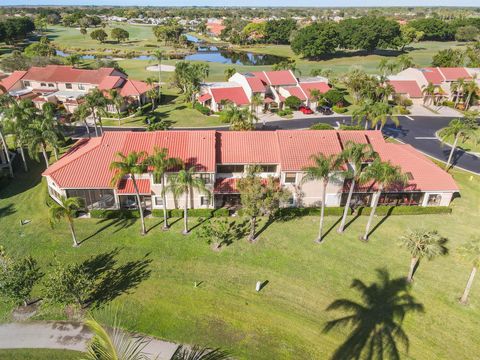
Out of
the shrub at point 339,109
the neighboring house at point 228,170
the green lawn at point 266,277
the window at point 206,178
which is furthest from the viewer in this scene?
the shrub at point 339,109

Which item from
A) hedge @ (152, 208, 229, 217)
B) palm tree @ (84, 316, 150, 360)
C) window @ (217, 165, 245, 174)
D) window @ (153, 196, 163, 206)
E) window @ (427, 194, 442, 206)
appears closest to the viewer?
palm tree @ (84, 316, 150, 360)

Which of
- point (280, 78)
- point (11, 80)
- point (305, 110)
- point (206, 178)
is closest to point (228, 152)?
point (206, 178)

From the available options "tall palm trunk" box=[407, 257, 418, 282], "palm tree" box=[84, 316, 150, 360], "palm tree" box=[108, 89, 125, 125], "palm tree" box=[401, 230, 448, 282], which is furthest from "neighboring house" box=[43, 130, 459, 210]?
"palm tree" box=[84, 316, 150, 360]

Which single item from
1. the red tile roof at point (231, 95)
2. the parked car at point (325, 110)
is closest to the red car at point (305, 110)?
the parked car at point (325, 110)

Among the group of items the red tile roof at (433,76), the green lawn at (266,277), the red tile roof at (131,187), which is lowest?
the green lawn at (266,277)

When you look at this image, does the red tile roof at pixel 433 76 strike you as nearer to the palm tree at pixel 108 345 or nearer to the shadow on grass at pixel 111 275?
the shadow on grass at pixel 111 275

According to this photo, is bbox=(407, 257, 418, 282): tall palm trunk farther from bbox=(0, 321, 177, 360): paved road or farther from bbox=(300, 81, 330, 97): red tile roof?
bbox=(300, 81, 330, 97): red tile roof
